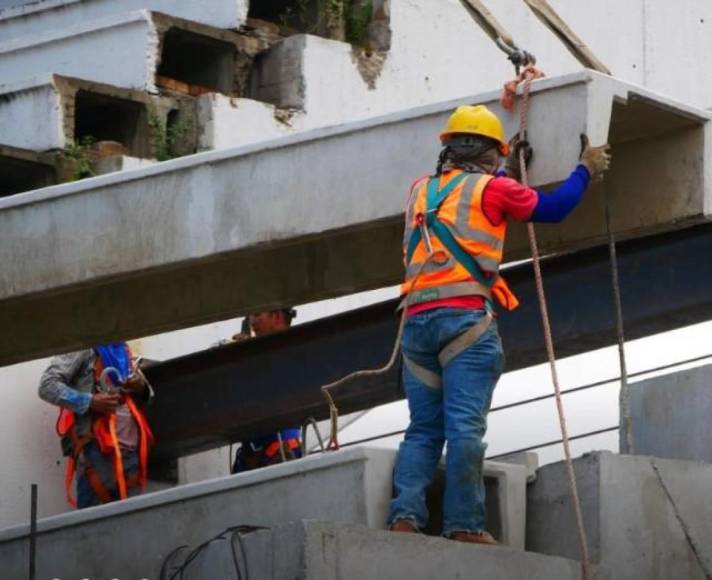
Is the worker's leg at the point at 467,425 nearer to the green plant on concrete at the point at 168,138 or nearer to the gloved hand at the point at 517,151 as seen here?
the gloved hand at the point at 517,151

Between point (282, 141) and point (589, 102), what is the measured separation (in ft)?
5.08

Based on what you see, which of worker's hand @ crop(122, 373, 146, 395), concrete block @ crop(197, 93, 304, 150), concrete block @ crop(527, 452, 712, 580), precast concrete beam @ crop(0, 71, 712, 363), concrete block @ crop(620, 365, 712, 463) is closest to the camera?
concrete block @ crop(527, 452, 712, 580)

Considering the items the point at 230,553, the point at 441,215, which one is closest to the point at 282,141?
the point at 441,215

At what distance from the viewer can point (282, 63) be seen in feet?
46.5

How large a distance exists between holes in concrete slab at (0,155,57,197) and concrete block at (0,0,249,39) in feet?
5.23

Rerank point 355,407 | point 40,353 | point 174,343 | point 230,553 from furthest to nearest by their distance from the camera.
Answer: point 174,343
point 355,407
point 40,353
point 230,553

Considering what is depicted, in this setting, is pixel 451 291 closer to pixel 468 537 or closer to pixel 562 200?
pixel 562 200

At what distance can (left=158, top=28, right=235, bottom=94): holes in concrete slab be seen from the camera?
14.2m

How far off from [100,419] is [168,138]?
2178 mm

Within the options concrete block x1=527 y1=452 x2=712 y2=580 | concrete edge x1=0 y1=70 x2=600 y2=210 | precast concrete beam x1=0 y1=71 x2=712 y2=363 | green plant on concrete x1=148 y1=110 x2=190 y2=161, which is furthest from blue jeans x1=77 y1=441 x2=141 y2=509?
concrete block x1=527 y1=452 x2=712 y2=580

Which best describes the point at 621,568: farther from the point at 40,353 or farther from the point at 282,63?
the point at 282,63

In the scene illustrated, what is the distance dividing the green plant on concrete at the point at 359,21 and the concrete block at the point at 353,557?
6.08 metres

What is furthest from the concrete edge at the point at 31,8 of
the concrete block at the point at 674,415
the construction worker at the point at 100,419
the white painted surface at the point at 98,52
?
the concrete block at the point at 674,415

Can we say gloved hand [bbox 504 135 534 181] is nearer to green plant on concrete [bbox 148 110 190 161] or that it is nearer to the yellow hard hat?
the yellow hard hat
